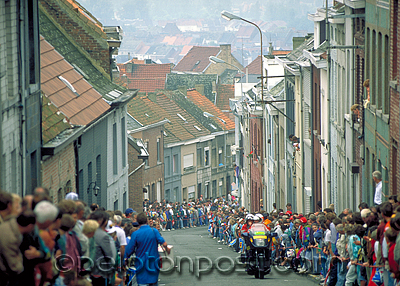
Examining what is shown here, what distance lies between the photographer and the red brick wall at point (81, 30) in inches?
1150

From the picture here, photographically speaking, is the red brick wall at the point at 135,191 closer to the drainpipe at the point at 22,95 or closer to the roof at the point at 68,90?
the roof at the point at 68,90

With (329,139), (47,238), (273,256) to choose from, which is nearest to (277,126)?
(329,139)

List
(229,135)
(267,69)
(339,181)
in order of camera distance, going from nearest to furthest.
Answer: (339,181)
(267,69)
(229,135)

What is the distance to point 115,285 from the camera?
12.4 m

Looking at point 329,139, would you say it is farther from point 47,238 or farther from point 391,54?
point 47,238

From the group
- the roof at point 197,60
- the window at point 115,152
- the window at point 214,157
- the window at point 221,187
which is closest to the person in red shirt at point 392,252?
the window at point 115,152

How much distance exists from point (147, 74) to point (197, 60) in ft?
105

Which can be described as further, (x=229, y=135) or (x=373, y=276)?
(x=229, y=135)

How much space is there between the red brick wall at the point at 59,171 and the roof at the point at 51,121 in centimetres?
60

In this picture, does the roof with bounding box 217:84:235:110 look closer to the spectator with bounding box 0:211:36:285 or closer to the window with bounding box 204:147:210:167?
the window with bounding box 204:147:210:167

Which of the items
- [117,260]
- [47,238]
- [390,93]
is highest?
[390,93]

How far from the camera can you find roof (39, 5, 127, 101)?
27.5 metres

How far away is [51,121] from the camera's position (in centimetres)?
1972

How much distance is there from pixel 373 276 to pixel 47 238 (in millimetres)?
5885
